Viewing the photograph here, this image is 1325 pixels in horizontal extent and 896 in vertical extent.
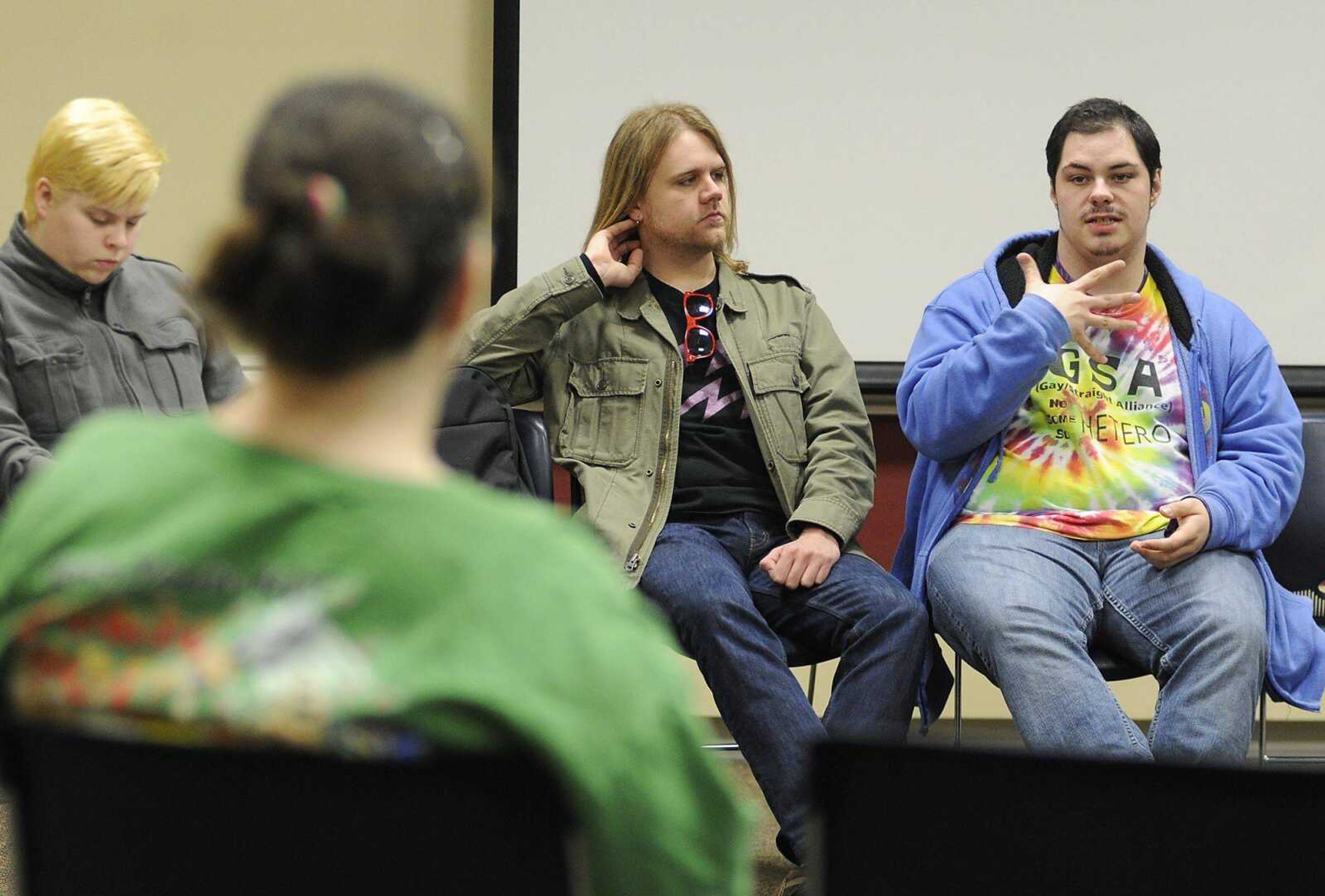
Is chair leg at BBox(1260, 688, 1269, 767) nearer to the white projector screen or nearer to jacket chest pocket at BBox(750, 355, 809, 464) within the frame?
jacket chest pocket at BBox(750, 355, 809, 464)

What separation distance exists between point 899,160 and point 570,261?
114 centimetres

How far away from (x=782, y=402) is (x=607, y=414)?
1.04 feet

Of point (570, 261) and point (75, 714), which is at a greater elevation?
point (75, 714)

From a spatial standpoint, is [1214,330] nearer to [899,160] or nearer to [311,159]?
[899,160]

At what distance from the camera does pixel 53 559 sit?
0.68 m

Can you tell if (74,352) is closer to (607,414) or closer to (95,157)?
(95,157)

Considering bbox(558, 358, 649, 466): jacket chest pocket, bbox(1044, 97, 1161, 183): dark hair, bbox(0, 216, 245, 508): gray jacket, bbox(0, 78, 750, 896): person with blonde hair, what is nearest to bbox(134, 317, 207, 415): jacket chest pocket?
bbox(0, 216, 245, 508): gray jacket

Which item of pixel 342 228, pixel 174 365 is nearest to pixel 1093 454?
pixel 174 365

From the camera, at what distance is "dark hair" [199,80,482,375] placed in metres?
0.67

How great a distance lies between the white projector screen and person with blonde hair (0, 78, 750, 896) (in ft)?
8.53

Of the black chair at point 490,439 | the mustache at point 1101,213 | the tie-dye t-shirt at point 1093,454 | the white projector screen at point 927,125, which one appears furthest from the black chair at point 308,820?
the white projector screen at point 927,125

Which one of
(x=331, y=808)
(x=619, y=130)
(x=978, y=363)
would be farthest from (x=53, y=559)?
(x=619, y=130)

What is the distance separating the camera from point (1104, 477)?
2.33 m

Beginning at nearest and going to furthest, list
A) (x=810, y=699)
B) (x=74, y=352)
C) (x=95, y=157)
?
(x=95, y=157)
(x=74, y=352)
(x=810, y=699)
